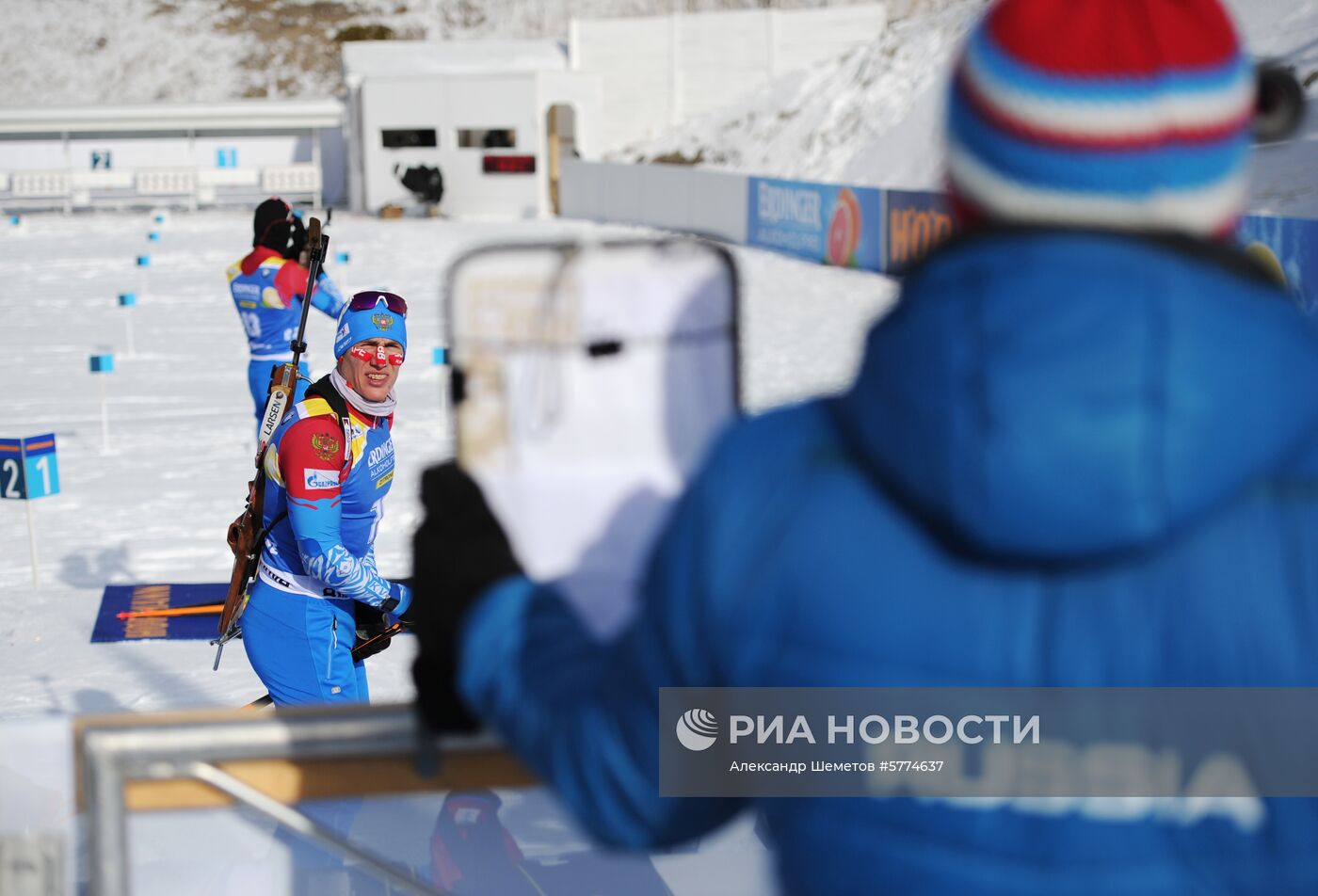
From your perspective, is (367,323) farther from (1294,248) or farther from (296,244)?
(1294,248)

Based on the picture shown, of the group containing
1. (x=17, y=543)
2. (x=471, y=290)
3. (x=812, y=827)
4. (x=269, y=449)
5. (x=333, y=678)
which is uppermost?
(x=471, y=290)

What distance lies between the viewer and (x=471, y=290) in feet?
4.39

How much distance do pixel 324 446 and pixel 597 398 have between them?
8.90 feet

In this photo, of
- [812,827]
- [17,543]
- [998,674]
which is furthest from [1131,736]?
[17,543]

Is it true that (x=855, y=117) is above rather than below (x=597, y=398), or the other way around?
above

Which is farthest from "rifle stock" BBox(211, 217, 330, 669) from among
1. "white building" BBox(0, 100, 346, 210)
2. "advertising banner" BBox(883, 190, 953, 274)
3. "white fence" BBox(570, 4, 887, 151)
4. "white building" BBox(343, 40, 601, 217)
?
"white fence" BBox(570, 4, 887, 151)

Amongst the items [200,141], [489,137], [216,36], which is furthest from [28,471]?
[216,36]

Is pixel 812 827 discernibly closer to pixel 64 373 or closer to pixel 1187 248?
pixel 1187 248

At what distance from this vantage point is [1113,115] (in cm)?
85

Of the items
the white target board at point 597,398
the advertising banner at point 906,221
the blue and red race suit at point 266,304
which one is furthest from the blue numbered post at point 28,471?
the advertising banner at point 906,221

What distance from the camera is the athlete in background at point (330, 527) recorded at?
3.80 meters

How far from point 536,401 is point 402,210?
113 feet

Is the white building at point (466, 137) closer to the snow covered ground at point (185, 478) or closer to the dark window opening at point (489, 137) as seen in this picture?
the dark window opening at point (489, 137)

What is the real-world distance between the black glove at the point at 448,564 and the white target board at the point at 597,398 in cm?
5
